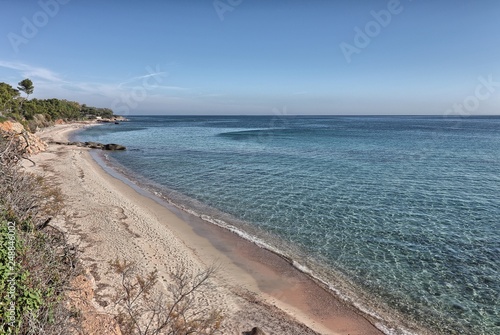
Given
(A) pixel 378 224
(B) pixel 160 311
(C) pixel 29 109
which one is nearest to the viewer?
(B) pixel 160 311

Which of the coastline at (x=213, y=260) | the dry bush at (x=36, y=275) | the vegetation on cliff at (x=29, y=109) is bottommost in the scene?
the coastline at (x=213, y=260)

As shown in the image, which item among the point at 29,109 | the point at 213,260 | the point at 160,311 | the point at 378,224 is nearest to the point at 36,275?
the point at 160,311

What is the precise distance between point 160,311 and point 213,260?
5018 millimetres

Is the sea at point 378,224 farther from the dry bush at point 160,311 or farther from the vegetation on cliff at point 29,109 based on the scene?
the vegetation on cliff at point 29,109

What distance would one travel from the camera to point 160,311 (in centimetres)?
920

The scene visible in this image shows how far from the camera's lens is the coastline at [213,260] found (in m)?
10.3

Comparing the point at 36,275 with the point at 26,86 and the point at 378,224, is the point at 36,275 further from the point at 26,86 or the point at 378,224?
the point at 26,86

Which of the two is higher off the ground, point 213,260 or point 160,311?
point 160,311

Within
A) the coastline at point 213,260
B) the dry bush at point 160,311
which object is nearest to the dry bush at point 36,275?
the dry bush at point 160,311

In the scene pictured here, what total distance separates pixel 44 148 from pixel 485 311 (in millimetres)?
52081

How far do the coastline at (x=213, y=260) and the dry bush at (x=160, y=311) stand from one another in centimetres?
54

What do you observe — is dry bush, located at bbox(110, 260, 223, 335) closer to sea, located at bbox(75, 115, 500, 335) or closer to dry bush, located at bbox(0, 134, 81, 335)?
dry bush, located at bbox(0, 134, 81, 335)

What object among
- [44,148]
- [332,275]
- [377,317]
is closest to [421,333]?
[377,317]

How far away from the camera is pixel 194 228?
17766mm
